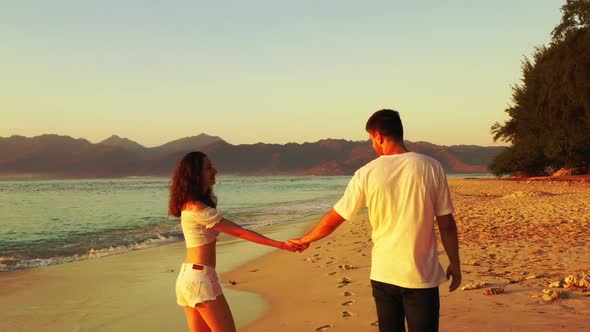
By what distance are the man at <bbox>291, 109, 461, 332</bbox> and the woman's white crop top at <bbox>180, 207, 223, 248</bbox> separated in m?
1.04

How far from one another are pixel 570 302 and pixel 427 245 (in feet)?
13.0

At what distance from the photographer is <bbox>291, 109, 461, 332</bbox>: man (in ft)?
9.93

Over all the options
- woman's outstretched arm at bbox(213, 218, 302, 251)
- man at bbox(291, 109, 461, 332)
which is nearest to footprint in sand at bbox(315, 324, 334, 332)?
woman's outstretched arm at bbox(213, 218, 302, 251)

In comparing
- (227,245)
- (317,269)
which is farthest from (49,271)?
(317,269)

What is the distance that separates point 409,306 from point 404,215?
1.84 ft

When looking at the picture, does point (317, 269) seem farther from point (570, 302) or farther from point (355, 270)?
point (570, 302)

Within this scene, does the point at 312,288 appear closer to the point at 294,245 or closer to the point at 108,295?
the point at 108,295

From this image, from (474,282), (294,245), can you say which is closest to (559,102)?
(474,282)

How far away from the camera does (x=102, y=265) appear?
12.4 metres

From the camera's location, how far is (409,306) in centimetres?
308

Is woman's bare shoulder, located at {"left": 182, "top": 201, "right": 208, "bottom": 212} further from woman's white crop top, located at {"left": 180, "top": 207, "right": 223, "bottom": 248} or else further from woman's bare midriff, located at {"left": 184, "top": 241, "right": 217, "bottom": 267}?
woman's bare midriff, located at {"left": 184, "top": 241, "right": 217, "bottom": 267}

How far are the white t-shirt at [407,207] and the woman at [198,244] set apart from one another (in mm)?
1150

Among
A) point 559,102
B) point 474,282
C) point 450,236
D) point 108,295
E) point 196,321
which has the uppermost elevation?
point 559,102

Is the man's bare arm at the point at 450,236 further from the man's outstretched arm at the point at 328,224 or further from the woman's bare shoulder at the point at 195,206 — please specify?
the woman's bare shoulder at the point at 195,206
